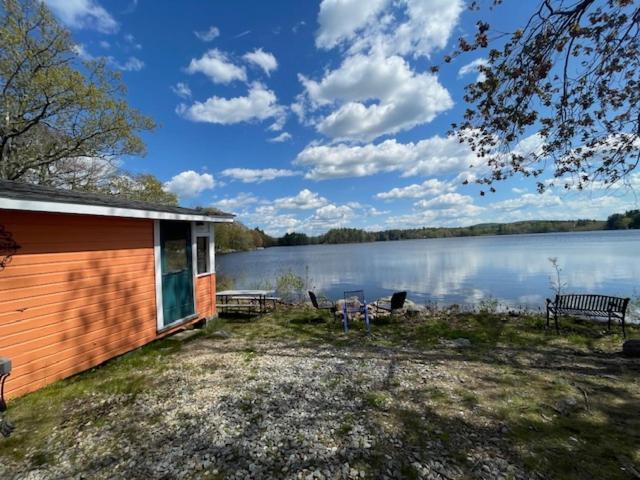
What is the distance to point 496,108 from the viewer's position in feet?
18.2

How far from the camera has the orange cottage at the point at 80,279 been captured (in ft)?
13.5

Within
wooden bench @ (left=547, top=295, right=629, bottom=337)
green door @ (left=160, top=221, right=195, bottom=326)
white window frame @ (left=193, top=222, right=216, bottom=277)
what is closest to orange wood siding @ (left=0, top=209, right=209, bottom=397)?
green door @ (left=160, top=221, right=195, bottom=326)

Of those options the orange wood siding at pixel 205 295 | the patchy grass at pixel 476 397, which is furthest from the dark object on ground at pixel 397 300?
the orange wood siding at pixel 205 295

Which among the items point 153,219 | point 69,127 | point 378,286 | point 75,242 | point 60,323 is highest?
point 69,127

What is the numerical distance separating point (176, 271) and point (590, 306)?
9.82 metres

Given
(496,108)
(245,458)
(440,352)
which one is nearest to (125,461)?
(245,458)

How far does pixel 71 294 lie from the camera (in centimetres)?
484

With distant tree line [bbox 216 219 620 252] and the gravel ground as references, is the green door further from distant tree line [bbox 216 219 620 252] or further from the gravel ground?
distant tree line [bbox 216 219 620 252]

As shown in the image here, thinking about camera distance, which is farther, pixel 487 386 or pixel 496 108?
pixel 496 108

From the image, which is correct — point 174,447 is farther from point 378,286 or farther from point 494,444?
point 378,286

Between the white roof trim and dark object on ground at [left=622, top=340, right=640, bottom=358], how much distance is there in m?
8.94

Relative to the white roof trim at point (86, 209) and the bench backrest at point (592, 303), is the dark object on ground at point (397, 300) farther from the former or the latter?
the white roof trim at point (86, 209)

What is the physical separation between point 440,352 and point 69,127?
15999mm

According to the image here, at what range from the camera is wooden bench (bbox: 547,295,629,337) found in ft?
23.3
